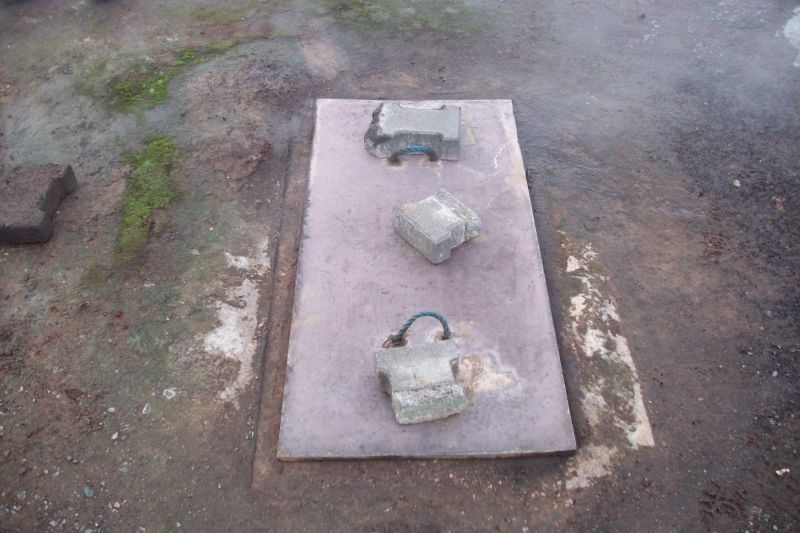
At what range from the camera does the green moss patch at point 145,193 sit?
3.99m

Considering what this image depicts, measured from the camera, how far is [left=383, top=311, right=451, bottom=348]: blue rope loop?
309 centimetres

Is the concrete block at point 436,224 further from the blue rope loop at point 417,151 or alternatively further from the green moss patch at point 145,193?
the green moss patch at point 145,193

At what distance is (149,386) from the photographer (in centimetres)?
328

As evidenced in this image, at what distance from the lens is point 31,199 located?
3.99m

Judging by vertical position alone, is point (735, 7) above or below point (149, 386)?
above

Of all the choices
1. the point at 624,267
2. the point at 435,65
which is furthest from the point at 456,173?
the point at 435,65

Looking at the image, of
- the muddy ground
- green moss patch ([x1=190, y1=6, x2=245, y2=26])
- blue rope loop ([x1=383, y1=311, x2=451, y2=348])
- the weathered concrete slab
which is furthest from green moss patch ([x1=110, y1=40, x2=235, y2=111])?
blue rope loop ([x1=383, y1=311, x2=451, y2=348])

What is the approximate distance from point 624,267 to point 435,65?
2873mm

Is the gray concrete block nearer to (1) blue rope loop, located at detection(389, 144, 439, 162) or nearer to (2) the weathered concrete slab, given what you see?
(1) blue rope loop, located at detection(389, 144, 439, 162)

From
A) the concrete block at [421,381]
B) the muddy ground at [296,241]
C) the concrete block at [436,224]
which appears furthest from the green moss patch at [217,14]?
the concrete block at [421,381]

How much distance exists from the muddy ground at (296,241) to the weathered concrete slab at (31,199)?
0.34ft

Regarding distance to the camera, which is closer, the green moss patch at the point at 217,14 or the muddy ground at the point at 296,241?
the muddy ground at the point at 296,241

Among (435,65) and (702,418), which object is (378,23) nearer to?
(435,65)

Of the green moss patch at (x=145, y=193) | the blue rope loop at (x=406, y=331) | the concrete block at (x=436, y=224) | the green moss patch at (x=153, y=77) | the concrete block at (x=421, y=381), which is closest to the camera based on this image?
the concrete block at (x=421, y=381)
